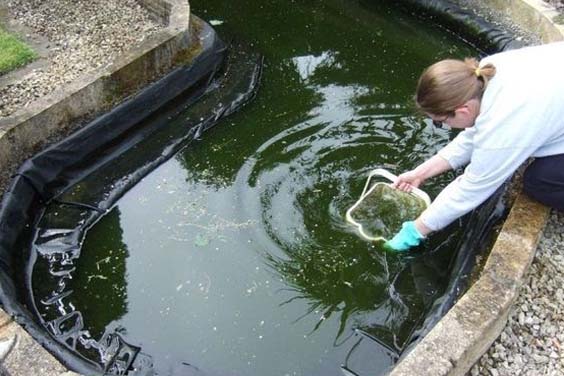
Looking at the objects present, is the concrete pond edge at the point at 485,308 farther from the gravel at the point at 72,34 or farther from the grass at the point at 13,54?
the grass at the point at 13,54

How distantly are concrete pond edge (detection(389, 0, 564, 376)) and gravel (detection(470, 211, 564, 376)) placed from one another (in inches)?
2.4

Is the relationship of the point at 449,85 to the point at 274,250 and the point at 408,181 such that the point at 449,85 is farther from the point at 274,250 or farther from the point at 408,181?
the point at 274,250

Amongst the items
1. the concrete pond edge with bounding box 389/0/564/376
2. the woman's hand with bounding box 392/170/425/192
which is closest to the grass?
the woman's hand with bounding box 392/170/425/192

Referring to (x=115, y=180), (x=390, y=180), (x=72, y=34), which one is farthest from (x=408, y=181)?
(x=72, y=34)

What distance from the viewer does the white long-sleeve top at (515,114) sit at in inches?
97.4

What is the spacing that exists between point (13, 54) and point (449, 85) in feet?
11.5

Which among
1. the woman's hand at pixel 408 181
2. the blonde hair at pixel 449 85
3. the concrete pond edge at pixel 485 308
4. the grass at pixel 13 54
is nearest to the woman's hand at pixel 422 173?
the woman's hand at pixel 408 181

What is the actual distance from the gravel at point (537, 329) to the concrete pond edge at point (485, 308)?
0.06 metres

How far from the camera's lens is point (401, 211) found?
3.50 metres

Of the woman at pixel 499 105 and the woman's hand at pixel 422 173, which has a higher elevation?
the woman at pixel 499 105

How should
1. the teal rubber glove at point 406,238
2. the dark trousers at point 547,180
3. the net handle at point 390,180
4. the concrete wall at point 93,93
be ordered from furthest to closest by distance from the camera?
the concrete wall at point 93,93, the net handle at point 390,180, the teal rubber glove at point 406,238, the dark trousers at point 547,180

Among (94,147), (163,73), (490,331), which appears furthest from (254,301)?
(163,73)

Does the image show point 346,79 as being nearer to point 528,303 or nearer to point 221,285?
point 221,285

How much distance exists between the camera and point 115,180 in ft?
13.0
